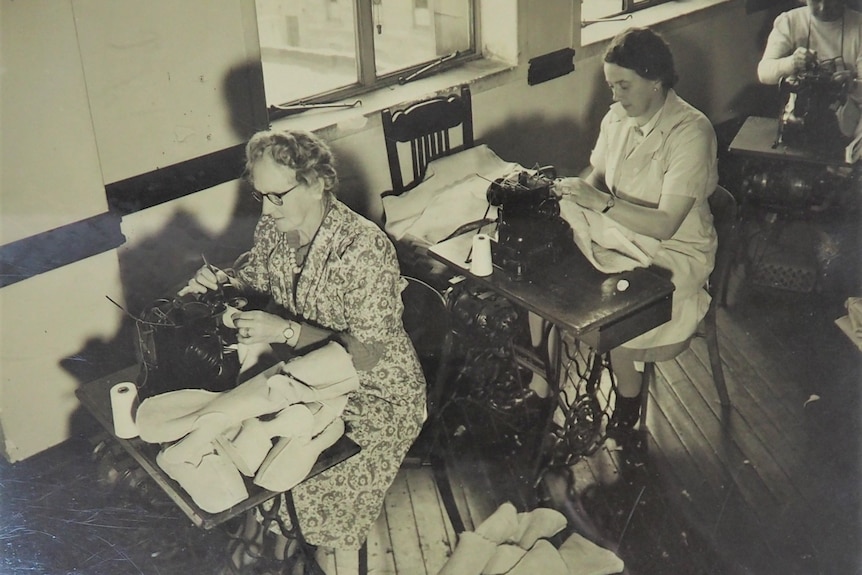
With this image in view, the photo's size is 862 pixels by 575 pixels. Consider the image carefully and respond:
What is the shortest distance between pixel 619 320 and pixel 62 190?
150 centimetres

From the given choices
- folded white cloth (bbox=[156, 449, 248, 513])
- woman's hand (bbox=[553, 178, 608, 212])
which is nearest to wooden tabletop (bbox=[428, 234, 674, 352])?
woman's hand (bbox=[553, 178, 608, 212])

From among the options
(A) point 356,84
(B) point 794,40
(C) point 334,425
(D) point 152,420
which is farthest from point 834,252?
(D) point 152,420

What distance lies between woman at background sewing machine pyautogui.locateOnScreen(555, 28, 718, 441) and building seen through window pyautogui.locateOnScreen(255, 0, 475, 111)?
600 mm

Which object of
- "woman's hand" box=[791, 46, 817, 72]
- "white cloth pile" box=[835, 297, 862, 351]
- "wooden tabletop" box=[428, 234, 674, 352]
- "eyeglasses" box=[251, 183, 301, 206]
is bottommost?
"white cloth pile" box=[835, 297, 862, 351]

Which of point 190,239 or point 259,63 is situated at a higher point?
point 259,63

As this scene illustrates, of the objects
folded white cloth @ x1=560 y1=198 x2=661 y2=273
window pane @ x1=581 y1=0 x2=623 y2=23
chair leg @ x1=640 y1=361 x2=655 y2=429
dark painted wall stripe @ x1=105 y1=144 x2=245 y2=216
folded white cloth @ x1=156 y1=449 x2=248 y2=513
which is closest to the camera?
folded white cloth @ x1=156 y1=449 x2=248 y2=513

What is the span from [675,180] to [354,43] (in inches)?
43.9

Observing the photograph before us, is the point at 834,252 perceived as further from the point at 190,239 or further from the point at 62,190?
the point at 62,190

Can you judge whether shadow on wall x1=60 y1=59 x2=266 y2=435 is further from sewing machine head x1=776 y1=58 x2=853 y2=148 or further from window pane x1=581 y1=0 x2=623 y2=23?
sewing machine head x1=776 y1=58 x2=853 y2=148

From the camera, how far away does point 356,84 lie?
3.23 m

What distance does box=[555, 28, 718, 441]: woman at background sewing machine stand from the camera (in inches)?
112

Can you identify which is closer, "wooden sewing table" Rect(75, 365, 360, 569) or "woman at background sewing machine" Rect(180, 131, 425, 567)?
"wooden sewing table" Rect(75, 365, 360, 569)

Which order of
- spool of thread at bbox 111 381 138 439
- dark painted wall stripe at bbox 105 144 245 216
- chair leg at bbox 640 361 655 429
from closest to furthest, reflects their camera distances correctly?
spool of thread at bbox 111 381 138 439, dark painted wall stripe at bbox 105 144 245 216, chair leg at bbox 640 361 655 429

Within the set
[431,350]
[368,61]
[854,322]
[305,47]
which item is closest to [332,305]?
[431,350]
